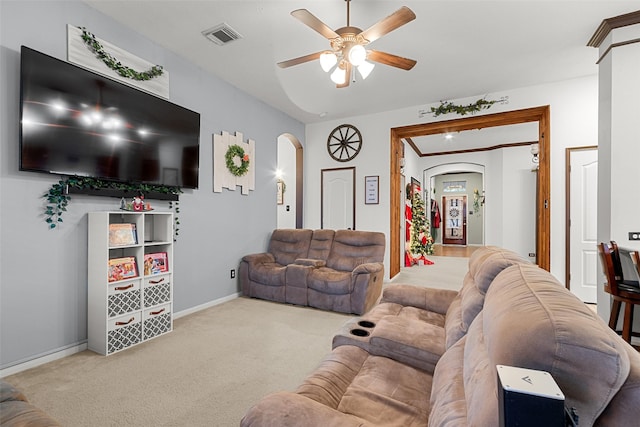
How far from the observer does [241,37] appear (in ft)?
10.3

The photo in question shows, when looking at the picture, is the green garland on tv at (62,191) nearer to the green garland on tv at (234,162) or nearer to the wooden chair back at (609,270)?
the green garland on tv at (234,162)

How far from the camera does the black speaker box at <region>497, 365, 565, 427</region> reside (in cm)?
50

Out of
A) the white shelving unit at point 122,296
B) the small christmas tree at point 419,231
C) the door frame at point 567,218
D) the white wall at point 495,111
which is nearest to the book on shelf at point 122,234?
the white shelving unit at point 122,296

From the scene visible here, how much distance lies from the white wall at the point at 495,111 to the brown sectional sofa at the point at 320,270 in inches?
50.6

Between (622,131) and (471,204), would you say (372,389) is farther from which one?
(471,204)

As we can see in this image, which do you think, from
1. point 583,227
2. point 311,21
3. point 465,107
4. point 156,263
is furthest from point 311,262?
point 583,227

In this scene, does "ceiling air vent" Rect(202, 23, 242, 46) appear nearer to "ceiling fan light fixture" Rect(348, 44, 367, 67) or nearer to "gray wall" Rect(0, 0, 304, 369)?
"gray wall" Rect(0, 0, 304, 369)

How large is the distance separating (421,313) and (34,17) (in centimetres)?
371

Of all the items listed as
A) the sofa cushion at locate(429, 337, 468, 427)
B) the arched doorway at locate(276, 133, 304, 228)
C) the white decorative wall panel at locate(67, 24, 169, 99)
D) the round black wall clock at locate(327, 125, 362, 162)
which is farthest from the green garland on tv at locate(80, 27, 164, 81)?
the arched doorway at locate(276, 133, 304, 228)

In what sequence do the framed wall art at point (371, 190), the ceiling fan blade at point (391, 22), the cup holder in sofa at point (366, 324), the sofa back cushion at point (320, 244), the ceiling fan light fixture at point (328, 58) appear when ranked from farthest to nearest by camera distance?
the framed wall art at point (371, 190) → the sofa back cushion at point (320, 244) → the ceiling fan light fixture at point (328, 58) → the ceiling fan blade at point (391, 22) → the cup holder in sofa at point (366, 324)

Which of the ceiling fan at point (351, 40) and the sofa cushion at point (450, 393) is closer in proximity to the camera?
the sofa cushion at point (450, 393)

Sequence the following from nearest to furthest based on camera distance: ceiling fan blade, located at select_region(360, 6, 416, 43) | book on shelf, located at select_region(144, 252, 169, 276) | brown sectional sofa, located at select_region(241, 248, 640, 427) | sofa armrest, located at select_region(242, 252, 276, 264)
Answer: brown sectional sofa, located at select_region(241, 248, 640, 427) < ceiling fan blade, located at select_region(360, 6, 416, 43) < book on shelf, located at select_region(144, 252, 169, 276) < sofa armrest, located at select_region(242, 252, 276, 264)

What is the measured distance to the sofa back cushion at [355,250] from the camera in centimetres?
409

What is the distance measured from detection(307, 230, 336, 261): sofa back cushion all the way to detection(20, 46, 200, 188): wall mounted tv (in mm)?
1928
